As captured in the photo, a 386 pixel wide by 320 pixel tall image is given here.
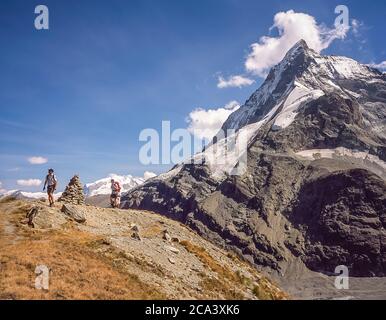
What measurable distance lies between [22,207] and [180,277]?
1714 centimetres

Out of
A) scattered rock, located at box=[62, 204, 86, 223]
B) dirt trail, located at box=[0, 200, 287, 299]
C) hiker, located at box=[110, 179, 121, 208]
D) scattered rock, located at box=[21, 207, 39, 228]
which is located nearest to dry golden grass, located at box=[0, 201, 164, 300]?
dirt trail, located at box=[0, 200, 287, 299]

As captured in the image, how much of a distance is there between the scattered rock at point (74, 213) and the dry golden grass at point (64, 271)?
6934mm

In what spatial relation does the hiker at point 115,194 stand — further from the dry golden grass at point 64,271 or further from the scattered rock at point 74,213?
the dry golden grass at point 64,271

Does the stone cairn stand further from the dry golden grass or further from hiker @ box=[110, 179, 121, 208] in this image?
the dry golden grass

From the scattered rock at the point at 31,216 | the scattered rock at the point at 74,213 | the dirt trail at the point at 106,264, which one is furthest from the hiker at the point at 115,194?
the scattered rock at the point at 31,216

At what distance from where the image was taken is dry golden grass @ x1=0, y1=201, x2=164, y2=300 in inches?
848

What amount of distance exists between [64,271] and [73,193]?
2205 centimetres

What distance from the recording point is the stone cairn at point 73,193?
44.4 meters

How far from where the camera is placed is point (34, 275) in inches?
906

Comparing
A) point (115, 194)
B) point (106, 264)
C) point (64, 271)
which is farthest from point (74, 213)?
point (64, 271)

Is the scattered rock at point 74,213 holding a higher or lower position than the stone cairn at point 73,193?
lower
